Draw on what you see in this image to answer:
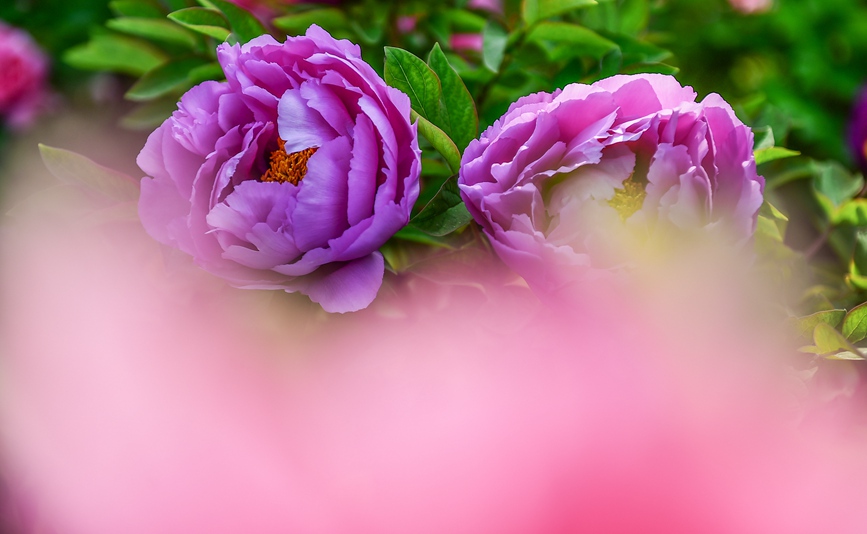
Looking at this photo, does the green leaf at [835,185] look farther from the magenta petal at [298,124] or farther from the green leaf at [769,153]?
the magenta petal at [298,124]

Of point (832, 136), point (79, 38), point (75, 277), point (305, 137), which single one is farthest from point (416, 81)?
point (832, 136)

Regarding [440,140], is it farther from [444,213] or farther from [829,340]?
[829,340]

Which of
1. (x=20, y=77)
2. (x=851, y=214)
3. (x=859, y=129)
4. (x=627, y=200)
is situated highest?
(x=627, y=200)

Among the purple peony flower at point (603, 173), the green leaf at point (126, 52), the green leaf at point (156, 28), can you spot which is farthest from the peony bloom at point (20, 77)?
the purple peony flower at point (603, 173)

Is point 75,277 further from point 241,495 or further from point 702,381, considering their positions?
point 702,381

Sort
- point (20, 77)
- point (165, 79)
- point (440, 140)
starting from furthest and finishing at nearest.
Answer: point (20, 77), point (165, 79), point (440, 140)

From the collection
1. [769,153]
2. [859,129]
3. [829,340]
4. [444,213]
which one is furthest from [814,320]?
[859,129]

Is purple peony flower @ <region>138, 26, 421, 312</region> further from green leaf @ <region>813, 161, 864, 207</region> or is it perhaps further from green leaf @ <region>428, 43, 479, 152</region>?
green leaf @ <region>813, 161, 864, 207</region>
